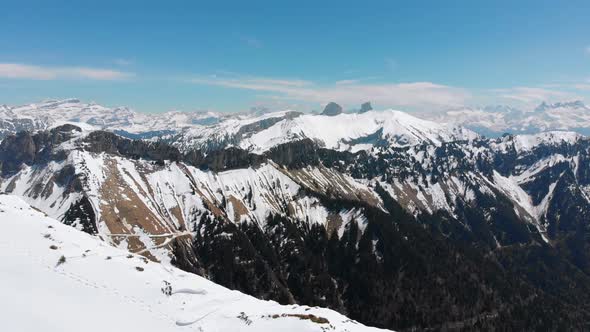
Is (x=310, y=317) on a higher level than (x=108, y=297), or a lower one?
lower

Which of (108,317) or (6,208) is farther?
(6,208)

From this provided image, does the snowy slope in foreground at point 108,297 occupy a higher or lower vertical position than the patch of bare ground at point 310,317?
higher

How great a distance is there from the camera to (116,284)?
44.5 m

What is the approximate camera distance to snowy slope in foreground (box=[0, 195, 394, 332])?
34.6 metres

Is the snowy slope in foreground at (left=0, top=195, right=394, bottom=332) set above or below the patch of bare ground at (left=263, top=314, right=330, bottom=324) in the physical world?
above

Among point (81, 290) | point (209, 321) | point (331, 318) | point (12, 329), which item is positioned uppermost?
point (12, 329)

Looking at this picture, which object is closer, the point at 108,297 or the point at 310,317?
the point at 108,297

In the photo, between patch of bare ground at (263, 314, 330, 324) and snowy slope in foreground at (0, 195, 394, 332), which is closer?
snowy slope in foreground at (0, 195, 394, 332)

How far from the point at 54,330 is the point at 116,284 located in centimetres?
1349

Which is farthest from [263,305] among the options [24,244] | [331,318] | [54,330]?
[24,244]

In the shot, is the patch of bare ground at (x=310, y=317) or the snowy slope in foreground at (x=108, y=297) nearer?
the snowy slope in foreground at (x=108, y=297)

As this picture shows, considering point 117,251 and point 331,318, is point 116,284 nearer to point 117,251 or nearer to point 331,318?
point 117,251

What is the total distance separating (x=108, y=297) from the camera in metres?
41.1

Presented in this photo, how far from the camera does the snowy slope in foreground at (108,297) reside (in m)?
34.6
